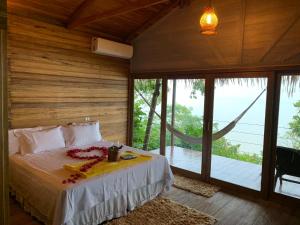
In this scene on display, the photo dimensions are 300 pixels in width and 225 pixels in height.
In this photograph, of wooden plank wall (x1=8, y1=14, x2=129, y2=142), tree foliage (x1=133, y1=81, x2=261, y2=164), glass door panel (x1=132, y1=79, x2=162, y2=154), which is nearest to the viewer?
wooden plank wall (x1=8, y1=14, x2=129, y2=142)

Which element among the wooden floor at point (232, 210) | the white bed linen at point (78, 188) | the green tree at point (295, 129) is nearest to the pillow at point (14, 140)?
the white bed linen at point (78, 188)

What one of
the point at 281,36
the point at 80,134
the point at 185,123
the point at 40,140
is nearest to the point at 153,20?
the point at 185,123

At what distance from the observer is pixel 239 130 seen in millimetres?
3549

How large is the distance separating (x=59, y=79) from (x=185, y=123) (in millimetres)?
2237

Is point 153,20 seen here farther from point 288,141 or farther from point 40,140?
point 288,141

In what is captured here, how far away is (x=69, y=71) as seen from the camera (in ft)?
13.0

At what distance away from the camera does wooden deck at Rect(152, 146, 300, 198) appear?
3209mm

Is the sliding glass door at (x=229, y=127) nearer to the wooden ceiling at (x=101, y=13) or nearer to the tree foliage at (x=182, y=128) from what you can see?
the tree foliage at (x=182, y=128)

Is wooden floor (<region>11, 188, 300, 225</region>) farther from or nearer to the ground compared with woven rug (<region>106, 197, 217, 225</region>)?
nearer to the ground

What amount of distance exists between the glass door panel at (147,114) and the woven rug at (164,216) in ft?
5.61

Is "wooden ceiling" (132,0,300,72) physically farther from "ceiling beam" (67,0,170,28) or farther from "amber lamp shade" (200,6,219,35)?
"amber lamp shade" (200,6,219,35)

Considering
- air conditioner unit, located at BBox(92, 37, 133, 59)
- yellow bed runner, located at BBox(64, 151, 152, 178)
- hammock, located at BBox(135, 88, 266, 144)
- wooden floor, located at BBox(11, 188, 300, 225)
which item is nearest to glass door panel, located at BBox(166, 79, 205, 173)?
hammock, located at BBox(135, 88, 266, 144)

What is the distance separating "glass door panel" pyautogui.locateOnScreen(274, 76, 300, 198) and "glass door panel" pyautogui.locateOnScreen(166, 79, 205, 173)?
117cm

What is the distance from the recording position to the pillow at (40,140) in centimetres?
316
